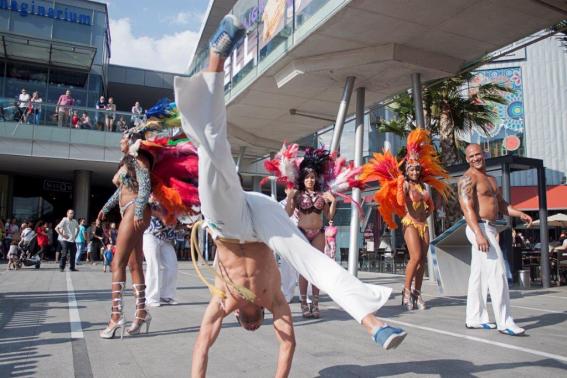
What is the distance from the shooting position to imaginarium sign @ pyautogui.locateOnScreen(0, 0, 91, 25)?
25.0 m

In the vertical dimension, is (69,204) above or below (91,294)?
above

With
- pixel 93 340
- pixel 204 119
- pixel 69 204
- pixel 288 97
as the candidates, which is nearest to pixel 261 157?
pixel 288 97

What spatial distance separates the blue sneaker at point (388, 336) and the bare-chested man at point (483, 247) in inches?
122

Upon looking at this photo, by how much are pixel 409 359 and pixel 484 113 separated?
12.8m

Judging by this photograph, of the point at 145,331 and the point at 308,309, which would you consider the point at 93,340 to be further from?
the point at 308,309

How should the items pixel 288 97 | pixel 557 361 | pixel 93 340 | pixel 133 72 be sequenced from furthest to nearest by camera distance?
pixel 133 72 → pixel 288 97 → pixel 93 340 → pixel 557 361

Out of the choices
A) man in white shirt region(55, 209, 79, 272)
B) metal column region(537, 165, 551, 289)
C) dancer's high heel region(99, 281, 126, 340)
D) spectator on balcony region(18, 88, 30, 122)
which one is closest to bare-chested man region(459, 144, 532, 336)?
dancer's high heel region(99, 281, 126, 340)

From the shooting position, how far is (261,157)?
867 inches

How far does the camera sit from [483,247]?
4.91 m

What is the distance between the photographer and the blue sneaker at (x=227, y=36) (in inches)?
86.6

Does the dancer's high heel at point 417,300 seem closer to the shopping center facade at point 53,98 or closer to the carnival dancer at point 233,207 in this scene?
the carnival dancer at point 233,207

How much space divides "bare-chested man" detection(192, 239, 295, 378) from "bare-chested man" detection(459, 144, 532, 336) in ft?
9.79

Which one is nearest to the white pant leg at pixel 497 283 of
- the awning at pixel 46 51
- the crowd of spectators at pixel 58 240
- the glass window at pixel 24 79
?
the crowd of spectators at pixel 58 240

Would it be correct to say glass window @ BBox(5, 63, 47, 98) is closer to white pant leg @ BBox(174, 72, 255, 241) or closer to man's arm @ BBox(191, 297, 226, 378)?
man's arm @ BBox(191, 297, 226, 378)
